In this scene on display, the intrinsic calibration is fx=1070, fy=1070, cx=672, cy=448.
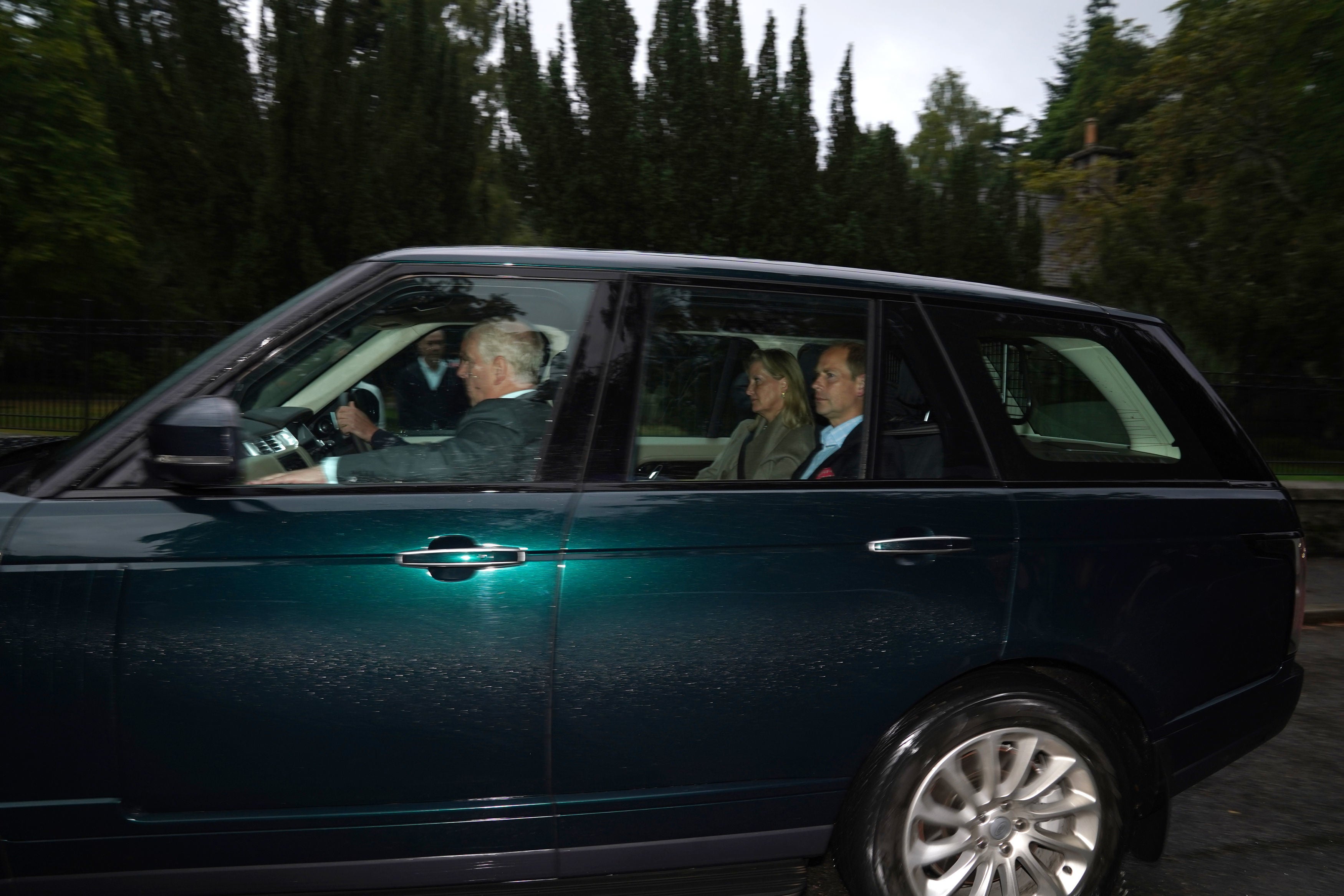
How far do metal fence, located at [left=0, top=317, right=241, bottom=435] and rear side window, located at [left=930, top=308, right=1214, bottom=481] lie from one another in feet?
30.8

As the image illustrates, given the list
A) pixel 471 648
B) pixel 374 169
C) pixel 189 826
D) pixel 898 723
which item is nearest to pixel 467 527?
pixel 471 648

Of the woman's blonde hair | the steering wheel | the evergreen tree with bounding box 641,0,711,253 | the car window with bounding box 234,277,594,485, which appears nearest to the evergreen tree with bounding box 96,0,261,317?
the evergreen tree with bounding box 641,0,711,253

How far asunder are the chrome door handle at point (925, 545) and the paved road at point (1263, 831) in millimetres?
1242

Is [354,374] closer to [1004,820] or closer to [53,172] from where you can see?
[1004,820]

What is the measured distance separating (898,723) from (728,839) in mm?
514

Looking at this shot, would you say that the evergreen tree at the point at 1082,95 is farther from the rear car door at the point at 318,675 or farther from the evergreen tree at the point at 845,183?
the rear car door at the point at 318,675

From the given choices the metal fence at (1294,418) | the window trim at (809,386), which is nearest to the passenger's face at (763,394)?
the window trim at (809,386)

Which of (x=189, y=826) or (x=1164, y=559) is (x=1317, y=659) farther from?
(x=189, y=826)

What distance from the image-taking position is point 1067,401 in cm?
320

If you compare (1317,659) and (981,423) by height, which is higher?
(981,423)

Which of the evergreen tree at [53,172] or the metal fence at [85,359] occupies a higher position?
the evergreen tree at [53,172]

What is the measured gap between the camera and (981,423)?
2.84m

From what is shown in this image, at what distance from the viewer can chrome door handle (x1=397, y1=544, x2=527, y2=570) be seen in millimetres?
2383

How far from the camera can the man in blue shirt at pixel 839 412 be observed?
2.80 meters
